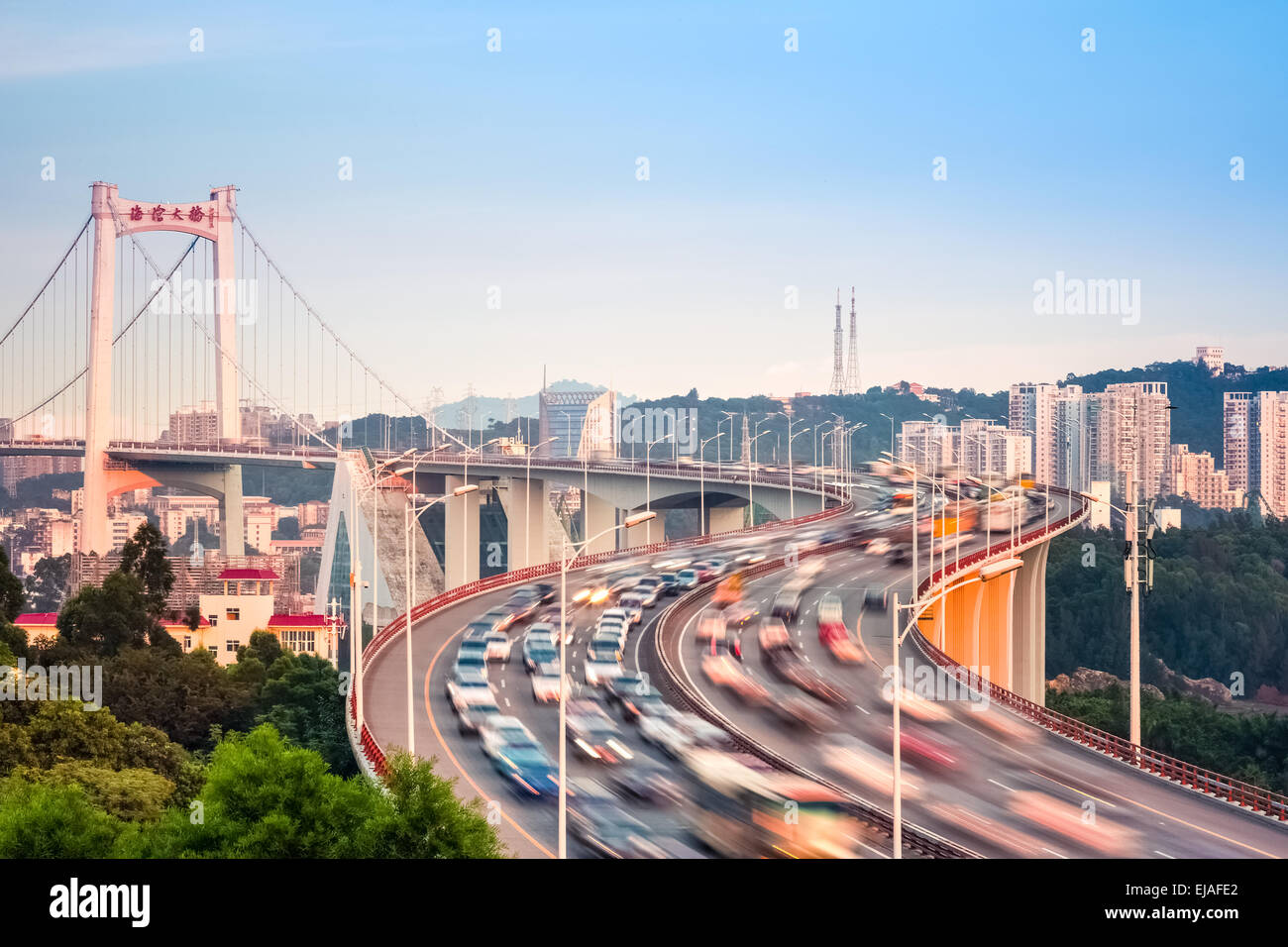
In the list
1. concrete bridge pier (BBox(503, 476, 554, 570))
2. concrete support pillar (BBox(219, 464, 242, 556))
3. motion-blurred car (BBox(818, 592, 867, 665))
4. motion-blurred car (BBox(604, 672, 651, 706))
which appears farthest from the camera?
concrete support pillar (BBox(219, 464, 242, 556))

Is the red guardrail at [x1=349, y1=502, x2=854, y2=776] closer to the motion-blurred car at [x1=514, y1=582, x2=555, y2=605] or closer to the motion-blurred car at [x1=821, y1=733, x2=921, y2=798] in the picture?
the motion-blurred car at [x1=514, y1=582, x2=555, y2=605]

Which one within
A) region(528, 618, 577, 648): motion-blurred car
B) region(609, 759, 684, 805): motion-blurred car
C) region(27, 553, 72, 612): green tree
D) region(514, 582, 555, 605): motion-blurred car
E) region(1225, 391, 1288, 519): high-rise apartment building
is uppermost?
region(1225, 391, 1288, 519): high-rise apartment building

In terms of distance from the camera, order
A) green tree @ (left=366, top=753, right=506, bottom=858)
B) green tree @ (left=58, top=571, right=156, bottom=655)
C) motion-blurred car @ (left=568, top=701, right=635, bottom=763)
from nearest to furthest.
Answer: green tree @ (left=366, top=753, right=506, bottom=858)
motion-blurred car @ (left=568, top=701, right=635, bottom=763)
green tree @ (left=58, top=571, right=156, bottom=655)

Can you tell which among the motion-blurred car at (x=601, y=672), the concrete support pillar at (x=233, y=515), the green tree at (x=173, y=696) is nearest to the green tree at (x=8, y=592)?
the green tree at (x=173, y=696)

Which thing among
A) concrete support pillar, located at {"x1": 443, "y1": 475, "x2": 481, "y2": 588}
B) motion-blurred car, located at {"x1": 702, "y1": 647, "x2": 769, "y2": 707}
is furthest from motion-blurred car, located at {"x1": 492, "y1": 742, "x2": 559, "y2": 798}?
concrete support pillar, located at {"x1": 443, "y1": 475, "x2": 481, "y2": 588}

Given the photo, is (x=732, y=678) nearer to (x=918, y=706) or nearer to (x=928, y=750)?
(x=918, y=706)

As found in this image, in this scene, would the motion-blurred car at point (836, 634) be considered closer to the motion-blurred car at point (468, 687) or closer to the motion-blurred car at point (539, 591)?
the motion-blurred car at point (539, 591)
